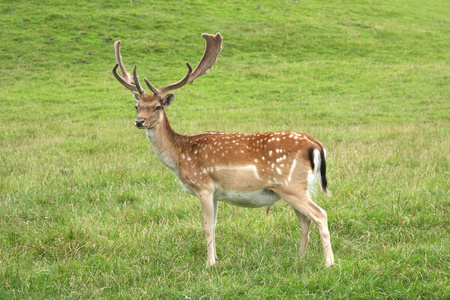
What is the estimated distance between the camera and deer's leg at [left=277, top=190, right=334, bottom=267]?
4266 mm

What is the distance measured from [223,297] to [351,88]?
15.8 m

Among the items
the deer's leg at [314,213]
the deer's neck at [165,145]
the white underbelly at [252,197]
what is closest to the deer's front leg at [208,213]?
the white underbelly at [252,197]

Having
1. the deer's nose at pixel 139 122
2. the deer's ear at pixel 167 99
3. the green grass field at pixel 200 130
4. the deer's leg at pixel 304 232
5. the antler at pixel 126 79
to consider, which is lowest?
the green grass field at pixel 200 130

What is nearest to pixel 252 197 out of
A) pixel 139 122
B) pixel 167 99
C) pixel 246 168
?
pixel 246 168

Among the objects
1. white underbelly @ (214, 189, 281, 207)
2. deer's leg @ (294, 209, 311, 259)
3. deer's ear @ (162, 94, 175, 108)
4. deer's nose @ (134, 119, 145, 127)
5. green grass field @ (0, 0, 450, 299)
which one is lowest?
green grass field @ (0, 0, 450, 299)

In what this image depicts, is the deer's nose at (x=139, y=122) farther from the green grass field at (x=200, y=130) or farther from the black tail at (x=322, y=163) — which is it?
the black tail at (x=322, y=163)

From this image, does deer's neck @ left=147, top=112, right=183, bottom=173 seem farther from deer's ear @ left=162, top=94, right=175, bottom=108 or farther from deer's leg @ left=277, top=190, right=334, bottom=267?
deer's leg @ left=277, top=190, right=334, bottom=267

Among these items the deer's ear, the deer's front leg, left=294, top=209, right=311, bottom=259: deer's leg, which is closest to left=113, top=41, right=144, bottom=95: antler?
the deer's ear

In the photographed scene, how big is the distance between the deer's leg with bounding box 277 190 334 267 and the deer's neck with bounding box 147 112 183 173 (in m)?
1.23

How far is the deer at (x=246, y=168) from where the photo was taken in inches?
174

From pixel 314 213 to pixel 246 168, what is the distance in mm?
755

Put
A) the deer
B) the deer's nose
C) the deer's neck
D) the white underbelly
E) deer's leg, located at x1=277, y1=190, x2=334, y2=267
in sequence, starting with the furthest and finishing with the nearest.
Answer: the deer's neck
the deer's nose
the white underbelly
the deer
deer's leg, located at x1=277, y1=190, x2=334, y2=267

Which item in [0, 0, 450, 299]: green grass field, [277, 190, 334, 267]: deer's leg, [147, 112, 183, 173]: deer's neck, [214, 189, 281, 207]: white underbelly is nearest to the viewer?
[0, 0, 450, 299]: green grass field

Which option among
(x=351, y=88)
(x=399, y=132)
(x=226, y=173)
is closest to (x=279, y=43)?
(x=351, y=88)
